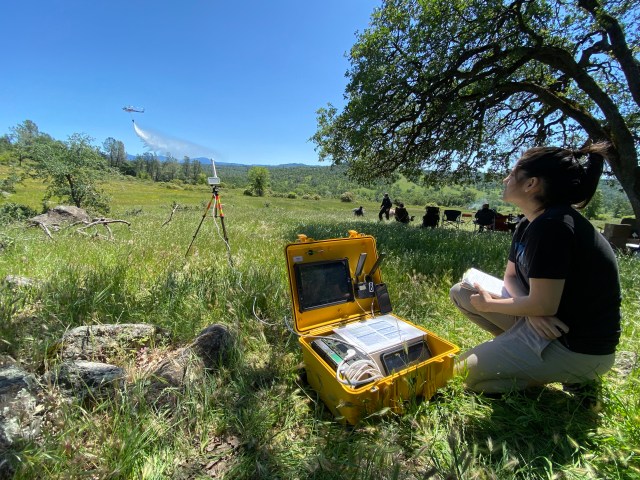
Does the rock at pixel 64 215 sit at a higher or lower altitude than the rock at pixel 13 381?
higher

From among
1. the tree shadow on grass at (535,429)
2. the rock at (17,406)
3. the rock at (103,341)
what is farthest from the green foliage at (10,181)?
the tree shadow on grass at (535,429)

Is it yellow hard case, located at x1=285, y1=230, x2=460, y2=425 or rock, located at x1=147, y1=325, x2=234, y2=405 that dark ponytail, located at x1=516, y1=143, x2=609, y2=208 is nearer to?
yellow hard case, located at x1=285, y1=230, x2=460, y2=425

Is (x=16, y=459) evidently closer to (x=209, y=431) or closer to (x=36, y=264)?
(x=209, y=431)

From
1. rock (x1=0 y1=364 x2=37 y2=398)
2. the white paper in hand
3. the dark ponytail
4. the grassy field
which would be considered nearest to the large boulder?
the grassy field

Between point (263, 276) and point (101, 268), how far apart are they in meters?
2.49

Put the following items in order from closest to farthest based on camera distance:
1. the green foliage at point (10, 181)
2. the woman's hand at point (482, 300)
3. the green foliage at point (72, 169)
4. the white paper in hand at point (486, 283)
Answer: the woman's hand at point (482, 300) → the white paper in hand at point (486, 283) → the green foliage at point (10, 181) → the green foliage at point (72, 169)

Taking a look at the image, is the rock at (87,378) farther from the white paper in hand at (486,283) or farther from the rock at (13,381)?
the white paper in hand at (486,283)

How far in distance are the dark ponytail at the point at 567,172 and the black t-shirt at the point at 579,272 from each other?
0.15m

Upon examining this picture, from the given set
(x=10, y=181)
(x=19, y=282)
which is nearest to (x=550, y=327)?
(x=19, y=282)

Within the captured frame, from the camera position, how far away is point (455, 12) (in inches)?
352

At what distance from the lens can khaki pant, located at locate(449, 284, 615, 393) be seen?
7.06 feet

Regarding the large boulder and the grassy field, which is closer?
the grassy field

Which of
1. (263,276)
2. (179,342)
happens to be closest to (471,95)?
(263,276)

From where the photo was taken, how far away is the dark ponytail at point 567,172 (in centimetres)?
211
